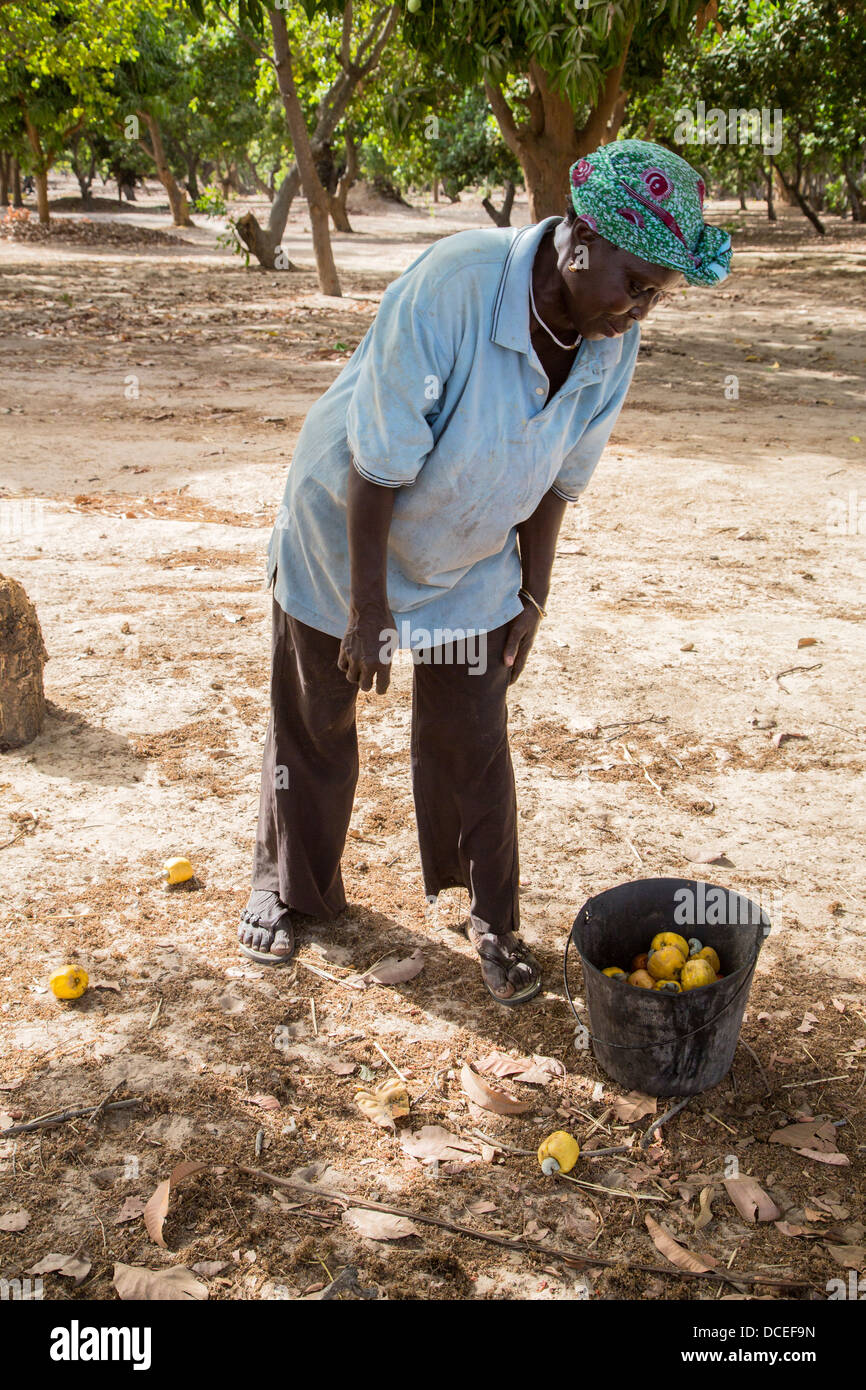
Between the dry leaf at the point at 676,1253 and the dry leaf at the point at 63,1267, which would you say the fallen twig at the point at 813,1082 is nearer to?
the dry leaf at the point at 676,1253

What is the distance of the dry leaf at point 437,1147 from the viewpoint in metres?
2.42

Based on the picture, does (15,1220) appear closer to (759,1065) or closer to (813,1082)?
(759,1065)

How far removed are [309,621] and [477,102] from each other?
2780 centimetres

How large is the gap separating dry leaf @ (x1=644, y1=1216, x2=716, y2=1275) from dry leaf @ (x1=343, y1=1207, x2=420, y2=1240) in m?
0.49

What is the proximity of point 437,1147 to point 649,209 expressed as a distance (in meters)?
1.99

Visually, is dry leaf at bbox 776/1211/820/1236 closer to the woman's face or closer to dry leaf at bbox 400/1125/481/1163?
dry leaf at bbox 400/1125/481/1163

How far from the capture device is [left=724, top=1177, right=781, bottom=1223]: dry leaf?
7.47ft

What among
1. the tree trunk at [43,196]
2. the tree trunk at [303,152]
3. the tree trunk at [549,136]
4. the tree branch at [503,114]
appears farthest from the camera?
the tree trunk at [43,196]

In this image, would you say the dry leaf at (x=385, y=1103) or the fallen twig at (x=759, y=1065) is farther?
the fallen twig at (x=759, y=1065)

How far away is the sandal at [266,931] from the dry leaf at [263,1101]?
18.9 inches

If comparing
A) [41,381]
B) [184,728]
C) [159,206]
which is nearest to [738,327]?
[41,381]

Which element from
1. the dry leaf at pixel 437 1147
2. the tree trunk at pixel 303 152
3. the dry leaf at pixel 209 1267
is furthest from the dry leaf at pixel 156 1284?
the tree trunk at pixel 303 152
